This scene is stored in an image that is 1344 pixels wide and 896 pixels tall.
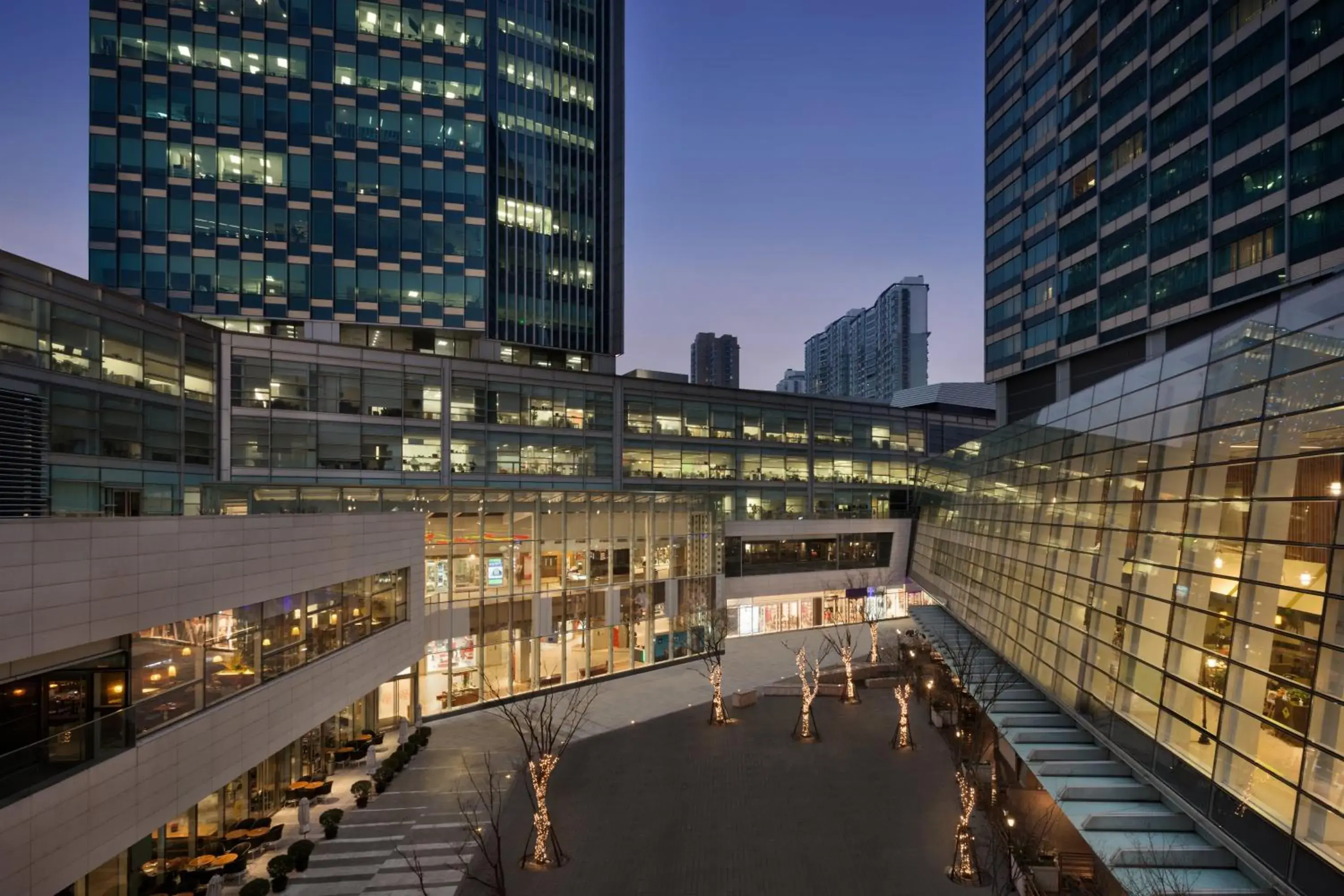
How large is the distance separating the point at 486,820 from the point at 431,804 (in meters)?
2.59

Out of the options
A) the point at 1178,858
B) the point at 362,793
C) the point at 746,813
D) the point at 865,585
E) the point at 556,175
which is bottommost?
the point at 865,585

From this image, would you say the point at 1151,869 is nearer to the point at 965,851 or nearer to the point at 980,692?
the point at 965,851

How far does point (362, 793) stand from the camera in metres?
26.7

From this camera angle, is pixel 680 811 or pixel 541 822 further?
pixel 680 811

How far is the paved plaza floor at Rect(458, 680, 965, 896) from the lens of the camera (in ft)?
68.2

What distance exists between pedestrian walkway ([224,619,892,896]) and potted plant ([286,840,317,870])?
239 mm

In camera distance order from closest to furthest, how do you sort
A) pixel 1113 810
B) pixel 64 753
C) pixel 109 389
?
pixel 64 753, pixel 1113 810, pixel 109 389

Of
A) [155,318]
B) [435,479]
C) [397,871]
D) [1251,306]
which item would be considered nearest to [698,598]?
[435,479]

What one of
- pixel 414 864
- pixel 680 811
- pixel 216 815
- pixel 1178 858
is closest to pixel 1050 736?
pixel 1178 858

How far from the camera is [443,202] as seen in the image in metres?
67.0

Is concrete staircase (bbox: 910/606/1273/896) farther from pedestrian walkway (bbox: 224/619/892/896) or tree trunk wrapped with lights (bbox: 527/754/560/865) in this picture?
pedestrian walkway (bbox: 224/619/892/896)

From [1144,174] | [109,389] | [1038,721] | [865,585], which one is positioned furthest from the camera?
[865,585]

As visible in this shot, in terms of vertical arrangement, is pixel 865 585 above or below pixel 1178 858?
below

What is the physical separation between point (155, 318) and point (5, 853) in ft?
119
